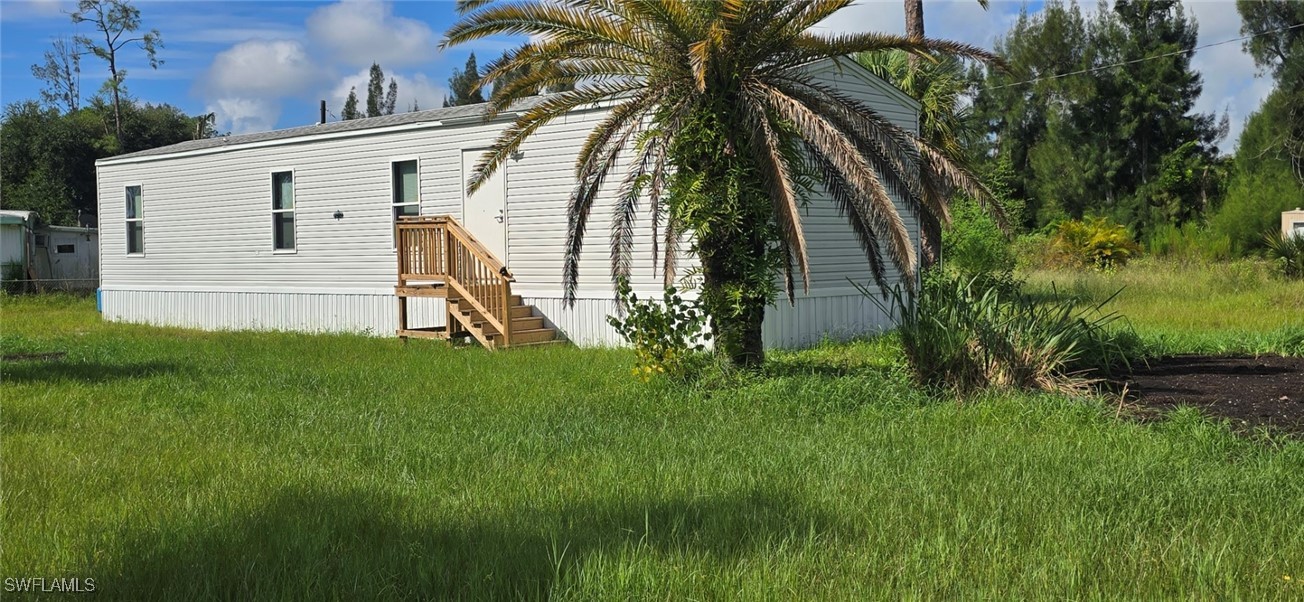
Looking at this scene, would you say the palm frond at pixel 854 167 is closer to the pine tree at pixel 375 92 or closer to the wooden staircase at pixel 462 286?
the wooden staircase at pixel 462 286

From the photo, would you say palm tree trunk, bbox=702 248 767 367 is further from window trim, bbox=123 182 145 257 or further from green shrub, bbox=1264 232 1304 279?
green shrub, bbox=1264 232 1304 279

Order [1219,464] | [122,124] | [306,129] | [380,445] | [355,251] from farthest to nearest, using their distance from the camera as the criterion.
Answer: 1. [122,124]
2. [306,129]
3. [355,251]
4. [380,445]
5. [1219,464]

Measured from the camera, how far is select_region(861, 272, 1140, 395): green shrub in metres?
8.92

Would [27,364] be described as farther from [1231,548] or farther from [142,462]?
[1231,548]

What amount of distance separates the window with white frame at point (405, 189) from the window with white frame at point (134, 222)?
280 inches

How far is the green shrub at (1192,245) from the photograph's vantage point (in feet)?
86.6

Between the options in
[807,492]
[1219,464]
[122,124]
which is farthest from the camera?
[122,124]

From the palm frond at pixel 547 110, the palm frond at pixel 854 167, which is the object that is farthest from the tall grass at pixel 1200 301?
the palm frond at pixel 547 110

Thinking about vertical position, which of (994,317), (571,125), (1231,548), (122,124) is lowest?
(1231,548)

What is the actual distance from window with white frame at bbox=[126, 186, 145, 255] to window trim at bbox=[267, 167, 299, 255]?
13.3 feet

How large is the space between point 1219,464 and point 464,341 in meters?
10.6

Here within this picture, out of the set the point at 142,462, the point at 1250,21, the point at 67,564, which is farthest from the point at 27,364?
the point at 1250,21

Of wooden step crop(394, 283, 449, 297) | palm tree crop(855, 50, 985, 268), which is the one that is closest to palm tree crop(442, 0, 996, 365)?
wooden step crop(394, 283, 449, 297)

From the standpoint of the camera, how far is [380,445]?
23.7 ft
